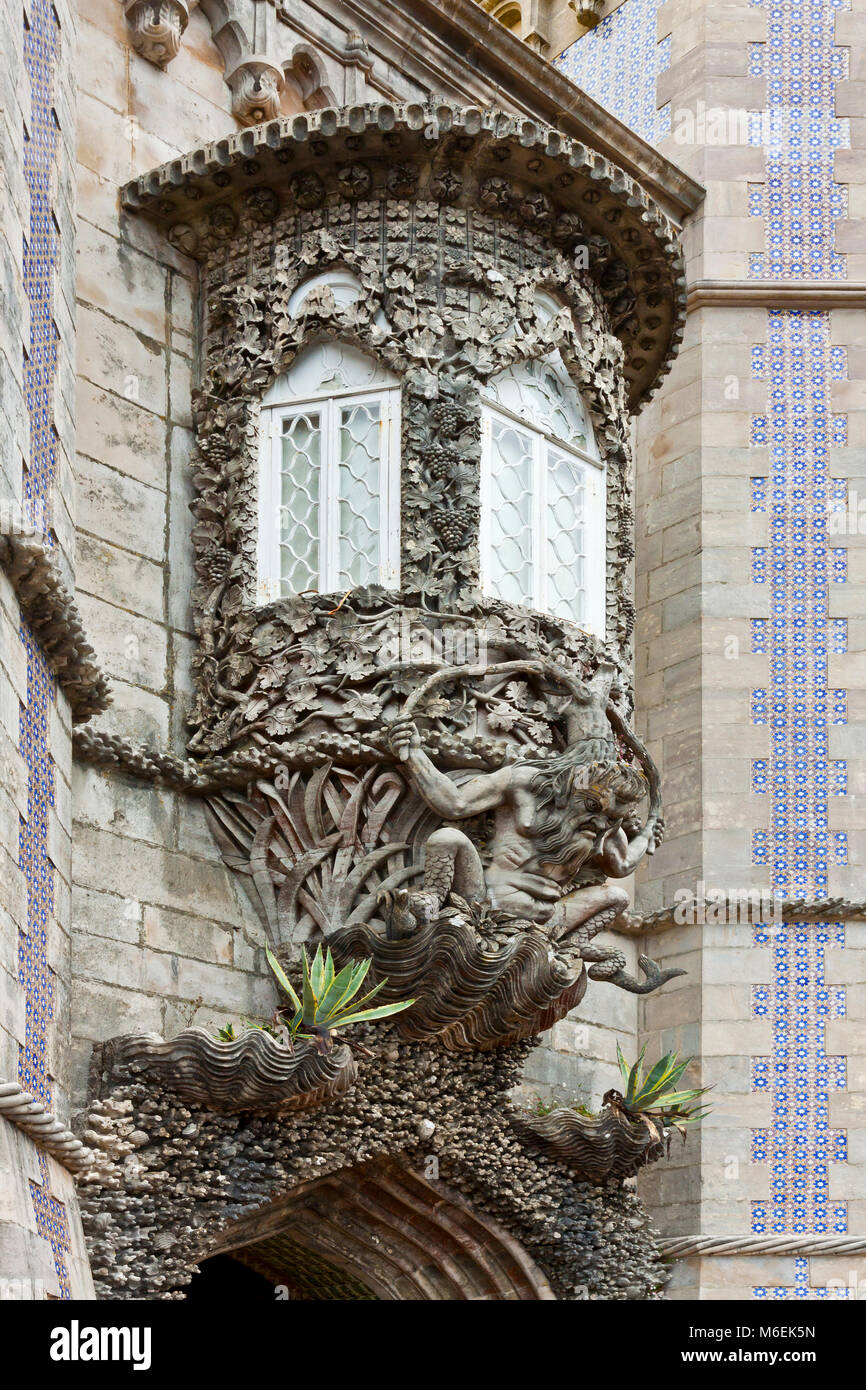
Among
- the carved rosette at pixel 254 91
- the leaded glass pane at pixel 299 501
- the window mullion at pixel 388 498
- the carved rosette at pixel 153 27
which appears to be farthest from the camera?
the carved rosette at pixel 254 91

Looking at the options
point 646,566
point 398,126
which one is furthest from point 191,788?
point 646,566

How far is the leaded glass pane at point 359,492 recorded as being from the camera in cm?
1332

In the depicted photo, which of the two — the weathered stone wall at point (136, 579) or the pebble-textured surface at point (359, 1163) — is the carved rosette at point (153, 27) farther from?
the pebble-textured surface at point (359, 1163)

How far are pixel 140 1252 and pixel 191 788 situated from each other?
8.54 feet

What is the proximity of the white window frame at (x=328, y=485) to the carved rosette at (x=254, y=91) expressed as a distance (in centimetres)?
215

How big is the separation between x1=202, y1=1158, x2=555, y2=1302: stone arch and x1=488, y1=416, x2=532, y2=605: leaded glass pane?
3.27 meters

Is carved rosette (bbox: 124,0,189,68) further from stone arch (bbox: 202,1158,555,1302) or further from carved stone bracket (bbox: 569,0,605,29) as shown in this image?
stone arch (bbox: 202,1158,555,1302)

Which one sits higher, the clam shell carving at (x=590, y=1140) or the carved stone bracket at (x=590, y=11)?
the carved stone bracket at (x=590, y=11)

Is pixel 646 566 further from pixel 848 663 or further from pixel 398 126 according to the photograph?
pixel 398 126

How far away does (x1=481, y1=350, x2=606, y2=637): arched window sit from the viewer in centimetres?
1359

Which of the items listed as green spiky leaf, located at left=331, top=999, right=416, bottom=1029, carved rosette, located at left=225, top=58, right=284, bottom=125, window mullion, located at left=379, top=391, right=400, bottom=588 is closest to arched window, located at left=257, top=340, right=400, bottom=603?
window mullion, located at left=379, top=391, right=400, bottom=588

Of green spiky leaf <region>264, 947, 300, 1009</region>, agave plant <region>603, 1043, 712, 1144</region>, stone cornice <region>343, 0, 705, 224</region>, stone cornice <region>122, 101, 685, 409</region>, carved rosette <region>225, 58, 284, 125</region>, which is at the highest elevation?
stone cornice <region>343, 0, 705, 224</region>

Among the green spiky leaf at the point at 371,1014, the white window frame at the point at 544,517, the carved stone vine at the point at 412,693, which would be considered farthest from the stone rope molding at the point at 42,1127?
the white window frame at the point at 544,517

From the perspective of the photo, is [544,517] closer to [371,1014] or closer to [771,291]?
[371,1014]
